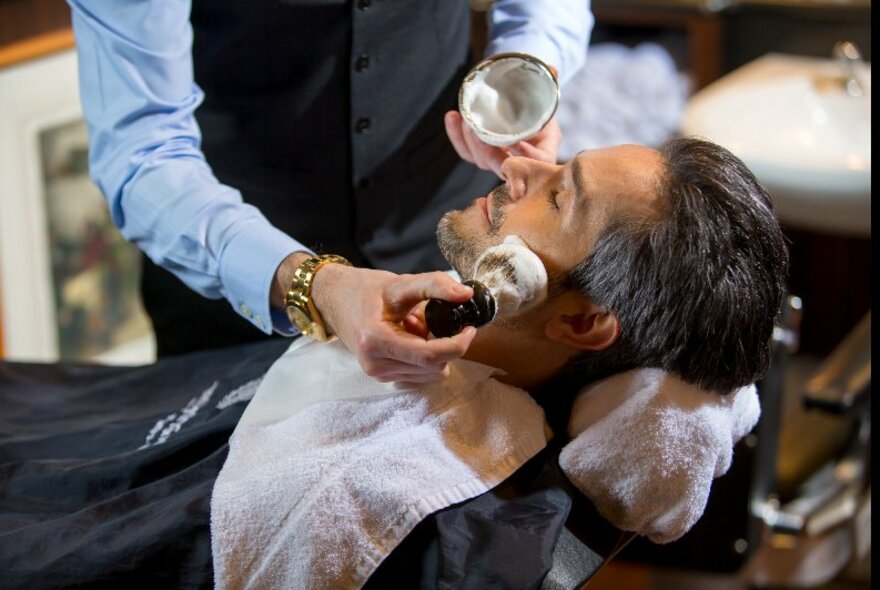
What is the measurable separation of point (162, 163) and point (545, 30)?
57cm

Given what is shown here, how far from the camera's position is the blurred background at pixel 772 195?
2.06 m

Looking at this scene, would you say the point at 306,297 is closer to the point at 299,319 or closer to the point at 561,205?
the point at 299,319

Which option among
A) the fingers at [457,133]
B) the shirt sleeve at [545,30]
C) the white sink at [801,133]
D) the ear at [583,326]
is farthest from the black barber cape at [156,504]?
the white sink at [801,133]

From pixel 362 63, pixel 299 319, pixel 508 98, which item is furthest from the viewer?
pixel 362 63

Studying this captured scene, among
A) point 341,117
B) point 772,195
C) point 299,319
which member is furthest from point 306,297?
point 772,195

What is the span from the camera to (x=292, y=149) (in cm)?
159

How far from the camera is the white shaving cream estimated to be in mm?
1179

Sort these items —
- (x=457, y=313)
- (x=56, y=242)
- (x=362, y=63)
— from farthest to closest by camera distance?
(x=56, y=242) → (x=362, y=63) → (x=457, y=313)

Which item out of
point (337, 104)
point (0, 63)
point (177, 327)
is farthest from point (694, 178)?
point (0, 63)

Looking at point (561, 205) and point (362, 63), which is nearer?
point (561, 205)

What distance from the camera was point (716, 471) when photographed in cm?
130

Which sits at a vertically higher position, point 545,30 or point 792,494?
point 545,30

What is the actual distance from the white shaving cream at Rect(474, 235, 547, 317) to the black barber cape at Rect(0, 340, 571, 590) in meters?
0.20

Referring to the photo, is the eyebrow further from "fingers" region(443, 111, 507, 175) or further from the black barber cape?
the black barber cape
